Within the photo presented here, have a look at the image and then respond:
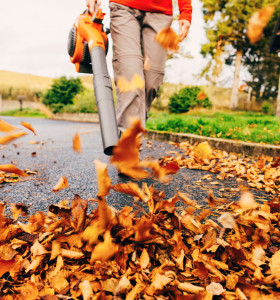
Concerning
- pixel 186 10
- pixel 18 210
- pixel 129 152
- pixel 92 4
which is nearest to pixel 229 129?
pixel 186 10

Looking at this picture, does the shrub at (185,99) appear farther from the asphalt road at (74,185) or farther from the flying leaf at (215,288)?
the flying leaf at (215,288)

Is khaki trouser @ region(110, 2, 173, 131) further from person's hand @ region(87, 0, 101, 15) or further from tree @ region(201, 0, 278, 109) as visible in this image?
tree @ region(201, 0, 278, 109)

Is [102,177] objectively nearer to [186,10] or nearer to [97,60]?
[97,60]

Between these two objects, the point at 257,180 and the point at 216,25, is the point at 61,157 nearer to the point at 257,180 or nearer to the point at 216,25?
the point at 257,180

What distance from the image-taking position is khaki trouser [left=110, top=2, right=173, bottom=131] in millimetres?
2008

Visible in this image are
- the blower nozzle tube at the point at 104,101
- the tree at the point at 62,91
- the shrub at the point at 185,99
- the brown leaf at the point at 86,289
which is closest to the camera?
the brown leaf at the point at 86,289

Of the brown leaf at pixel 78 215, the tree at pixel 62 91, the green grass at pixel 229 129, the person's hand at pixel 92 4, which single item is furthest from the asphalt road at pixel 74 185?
the tree at pixel 62 91

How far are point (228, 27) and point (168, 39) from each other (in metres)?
17.8

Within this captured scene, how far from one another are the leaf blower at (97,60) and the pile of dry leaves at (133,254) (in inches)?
15.0

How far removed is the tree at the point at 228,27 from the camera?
16.3 metres

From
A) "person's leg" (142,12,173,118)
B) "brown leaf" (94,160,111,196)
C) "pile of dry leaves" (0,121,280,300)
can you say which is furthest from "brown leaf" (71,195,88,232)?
"person's leg" (142,12,173,118)

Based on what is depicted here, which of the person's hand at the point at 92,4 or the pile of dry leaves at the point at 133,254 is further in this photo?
the person's hand at the point at 92,4

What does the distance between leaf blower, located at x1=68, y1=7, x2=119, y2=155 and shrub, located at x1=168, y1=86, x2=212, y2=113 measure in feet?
48.0

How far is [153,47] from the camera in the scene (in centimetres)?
219
